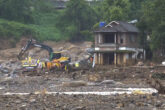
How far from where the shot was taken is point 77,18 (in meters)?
76.6

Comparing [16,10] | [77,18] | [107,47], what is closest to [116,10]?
[107,47]

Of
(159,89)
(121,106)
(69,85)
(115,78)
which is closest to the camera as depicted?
(121,106)

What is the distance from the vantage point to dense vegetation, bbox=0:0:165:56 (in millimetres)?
66375

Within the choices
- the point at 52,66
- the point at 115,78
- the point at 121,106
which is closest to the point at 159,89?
the point at 121,106

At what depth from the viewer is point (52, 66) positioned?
4616 centimetres

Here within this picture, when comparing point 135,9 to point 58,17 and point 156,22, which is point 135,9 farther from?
point 156,22

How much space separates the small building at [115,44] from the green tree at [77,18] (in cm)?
2033

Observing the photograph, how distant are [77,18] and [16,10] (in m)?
10.6

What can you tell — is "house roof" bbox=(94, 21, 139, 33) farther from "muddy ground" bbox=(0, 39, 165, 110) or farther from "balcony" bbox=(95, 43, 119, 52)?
"muddy ground" bbox=(0, 39, 165, 110)

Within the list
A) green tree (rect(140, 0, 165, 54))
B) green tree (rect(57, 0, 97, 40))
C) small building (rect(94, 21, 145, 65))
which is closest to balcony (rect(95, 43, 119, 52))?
small building (rect(94, 21, 145, 65))

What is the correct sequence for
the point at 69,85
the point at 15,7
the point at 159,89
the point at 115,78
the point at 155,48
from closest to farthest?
the point at 159,89 → the point at 69,85 → the point at 115,78 → the point at 155,48 → the point at 15,7

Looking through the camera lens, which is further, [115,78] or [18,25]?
[18,25]

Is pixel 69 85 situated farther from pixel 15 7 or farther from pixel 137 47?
pixel 15 7

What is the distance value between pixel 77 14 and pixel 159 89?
2051 inches
